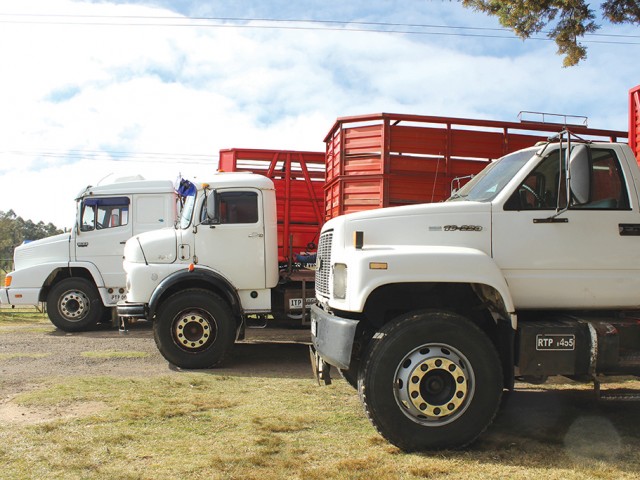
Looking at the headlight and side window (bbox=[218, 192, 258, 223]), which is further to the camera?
side window (bbox=[218, 192, 258, 223])

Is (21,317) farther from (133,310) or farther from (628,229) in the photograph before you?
(628,229)

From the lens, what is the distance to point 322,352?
15.0 feet

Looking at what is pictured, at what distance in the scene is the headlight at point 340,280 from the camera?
4.32 metres

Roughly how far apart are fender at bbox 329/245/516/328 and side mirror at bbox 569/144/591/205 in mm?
806

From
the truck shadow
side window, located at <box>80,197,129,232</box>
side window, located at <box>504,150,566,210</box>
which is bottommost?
the truck shadow

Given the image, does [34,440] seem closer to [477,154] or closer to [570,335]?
[570,335]

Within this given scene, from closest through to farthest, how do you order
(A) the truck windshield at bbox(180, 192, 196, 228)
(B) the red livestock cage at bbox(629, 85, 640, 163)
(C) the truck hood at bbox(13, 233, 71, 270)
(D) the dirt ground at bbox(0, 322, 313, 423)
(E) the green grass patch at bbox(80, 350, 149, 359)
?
(D) the dirt ground at bbox(0, 322, 313, 423) < (B) the red livestock cage at bbox(629, 85, 640, 163) < (A) the truck windshield at bbox(180, 192, 196, 228) < (E) the green grass patch at bbox(80, 350, 149, 359) < (C) the truck hood at bbox(13, 233, 71, 270)

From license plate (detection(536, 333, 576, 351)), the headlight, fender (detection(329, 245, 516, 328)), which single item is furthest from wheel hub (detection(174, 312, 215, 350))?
license plate (detection(536, 333, 576, 351))

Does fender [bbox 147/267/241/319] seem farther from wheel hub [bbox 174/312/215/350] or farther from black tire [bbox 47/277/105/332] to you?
black tire [bbox 47/277/105/332]

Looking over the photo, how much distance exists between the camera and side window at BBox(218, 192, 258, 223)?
308 inches

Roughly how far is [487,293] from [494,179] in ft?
3.57

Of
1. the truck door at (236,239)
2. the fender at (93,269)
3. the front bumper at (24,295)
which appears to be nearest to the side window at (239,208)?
the truck door at (236,239)

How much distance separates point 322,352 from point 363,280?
894mm

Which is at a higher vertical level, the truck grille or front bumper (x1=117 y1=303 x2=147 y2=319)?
the truck grille
